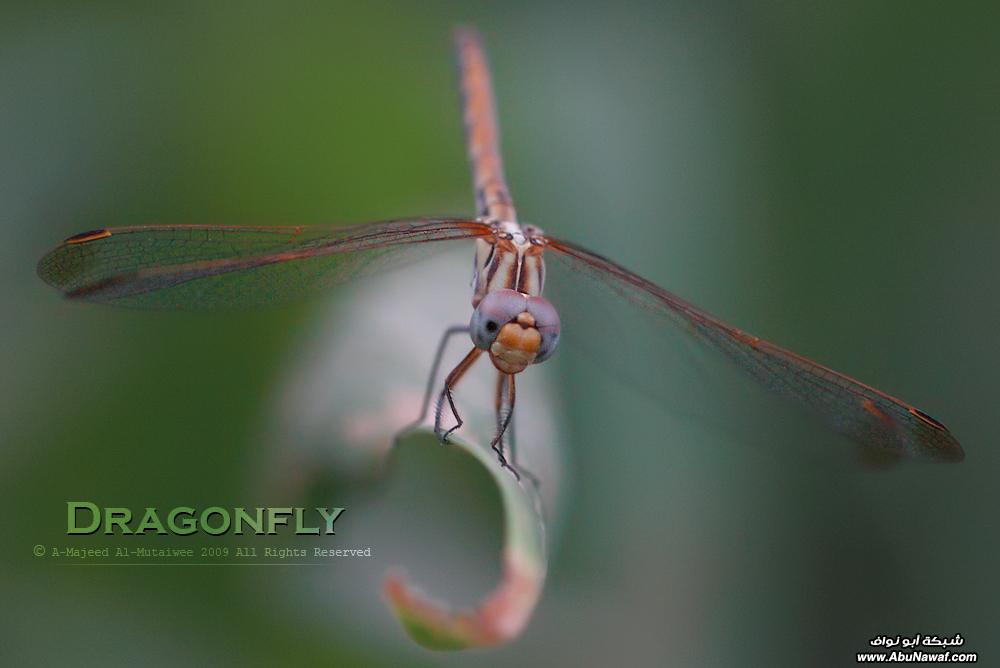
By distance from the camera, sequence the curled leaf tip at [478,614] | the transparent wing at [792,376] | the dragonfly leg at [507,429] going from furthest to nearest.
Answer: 1. the transparent wing at [792,376]
2. the dragonfly leg at [507,429]
3. the curled leaf tip at [478,614]

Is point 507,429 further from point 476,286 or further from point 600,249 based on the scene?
point 600,249

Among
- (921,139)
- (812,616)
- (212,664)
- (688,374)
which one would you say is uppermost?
(921,139)

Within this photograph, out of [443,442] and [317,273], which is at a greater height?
[317,273]

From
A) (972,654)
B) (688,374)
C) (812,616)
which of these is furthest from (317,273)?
(972,654)

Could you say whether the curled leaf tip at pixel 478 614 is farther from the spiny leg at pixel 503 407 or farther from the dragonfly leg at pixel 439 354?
the dragonfly leg at pixel 439 354

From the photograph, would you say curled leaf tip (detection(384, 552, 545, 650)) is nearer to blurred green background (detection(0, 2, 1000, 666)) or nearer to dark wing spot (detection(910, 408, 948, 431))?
blurred green background (detection(0, 2, 1000, 666))

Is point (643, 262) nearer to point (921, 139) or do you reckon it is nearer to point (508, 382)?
point (508, 382)

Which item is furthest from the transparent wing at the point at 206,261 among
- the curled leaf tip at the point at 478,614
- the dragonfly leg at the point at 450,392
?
the curled leaf tip at the point at 478,614
